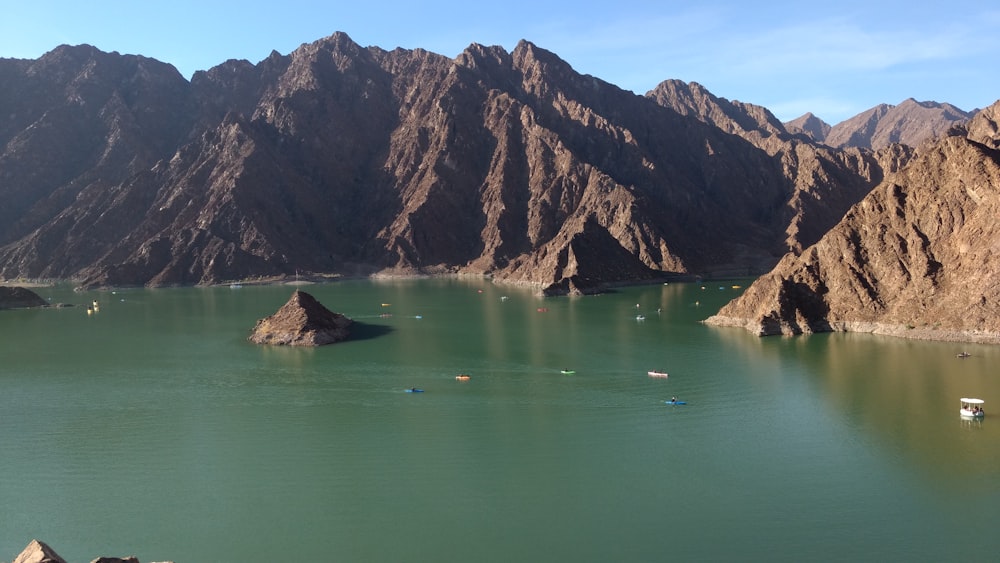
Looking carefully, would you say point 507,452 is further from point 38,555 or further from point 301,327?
point 301,327

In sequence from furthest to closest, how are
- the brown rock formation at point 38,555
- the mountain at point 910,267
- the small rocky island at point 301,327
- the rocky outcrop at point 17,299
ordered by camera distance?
the rocky outcrop at point 17,299, the small rocky island at point 301,327, the mountain at point 910,267, the brown rock formation at point 38,555

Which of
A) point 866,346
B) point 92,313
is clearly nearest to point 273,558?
point 866,346

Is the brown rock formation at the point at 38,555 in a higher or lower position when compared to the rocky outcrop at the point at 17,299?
lower

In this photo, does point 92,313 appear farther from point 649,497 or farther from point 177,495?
point 649,497

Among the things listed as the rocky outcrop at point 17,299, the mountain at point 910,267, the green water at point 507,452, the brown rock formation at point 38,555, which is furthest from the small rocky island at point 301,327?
the rocky outcrop at point 17,299

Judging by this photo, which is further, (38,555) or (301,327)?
(301,327)

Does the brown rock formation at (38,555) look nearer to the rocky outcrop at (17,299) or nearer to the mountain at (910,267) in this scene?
the mountain at (910,267)

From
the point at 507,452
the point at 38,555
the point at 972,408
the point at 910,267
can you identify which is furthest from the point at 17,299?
the point at 972,408
